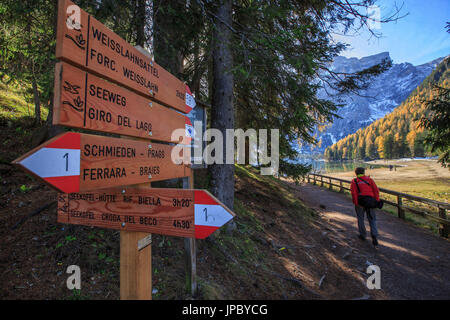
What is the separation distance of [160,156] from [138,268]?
0.94 meters

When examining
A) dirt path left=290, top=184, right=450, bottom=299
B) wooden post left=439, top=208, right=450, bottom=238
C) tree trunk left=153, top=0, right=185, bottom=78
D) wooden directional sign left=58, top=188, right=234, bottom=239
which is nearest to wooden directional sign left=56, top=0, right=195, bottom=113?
wooden directional sign left=58, top=188, right=234, bottom=239

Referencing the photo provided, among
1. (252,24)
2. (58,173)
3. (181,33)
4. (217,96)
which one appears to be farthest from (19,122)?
(58,173)

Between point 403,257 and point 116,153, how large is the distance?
290 inches

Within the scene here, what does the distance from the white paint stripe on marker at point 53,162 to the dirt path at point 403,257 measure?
207 inches

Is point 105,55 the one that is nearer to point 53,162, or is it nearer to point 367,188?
point 53,162

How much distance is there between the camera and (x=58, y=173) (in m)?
1.07

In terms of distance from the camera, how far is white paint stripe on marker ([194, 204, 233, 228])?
4.64 ft

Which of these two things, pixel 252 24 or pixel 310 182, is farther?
pixel 310 182

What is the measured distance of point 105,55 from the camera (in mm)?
1419

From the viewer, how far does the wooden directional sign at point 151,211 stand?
4.79ft

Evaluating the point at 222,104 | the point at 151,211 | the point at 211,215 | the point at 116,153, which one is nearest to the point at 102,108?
the point at 116,153

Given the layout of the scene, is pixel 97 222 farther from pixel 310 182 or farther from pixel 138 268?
pixel 310 182

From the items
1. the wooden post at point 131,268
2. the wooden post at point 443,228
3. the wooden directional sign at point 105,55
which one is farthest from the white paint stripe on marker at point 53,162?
the wooden post at point 443,228

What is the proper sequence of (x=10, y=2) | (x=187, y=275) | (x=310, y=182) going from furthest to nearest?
(x=310, y=182) → (x=10, y=2) → (x=187, y=275)
